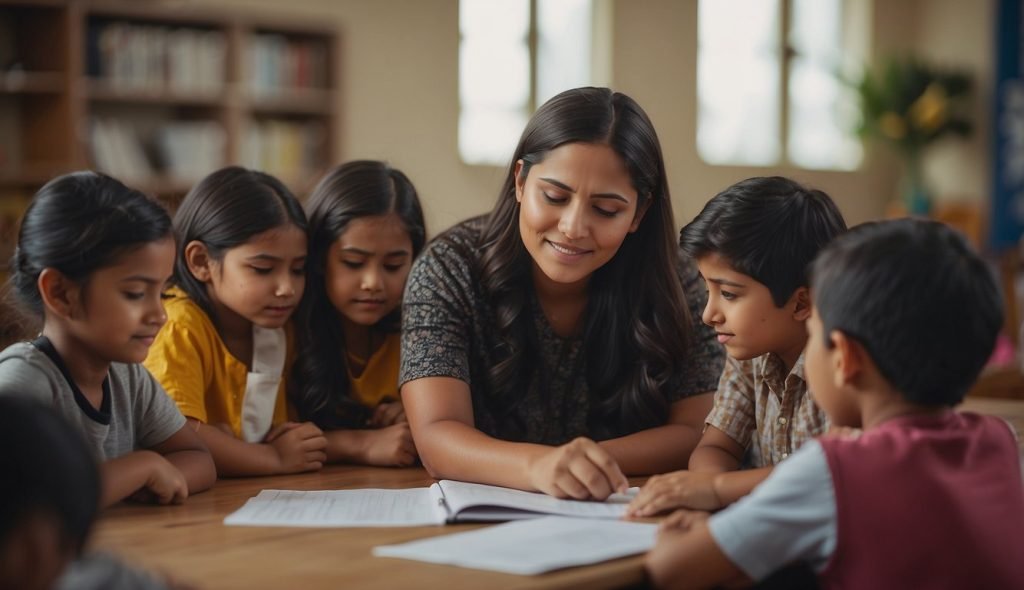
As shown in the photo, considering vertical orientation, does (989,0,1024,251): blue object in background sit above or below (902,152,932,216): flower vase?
above

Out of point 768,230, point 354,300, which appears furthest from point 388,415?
point 768,230

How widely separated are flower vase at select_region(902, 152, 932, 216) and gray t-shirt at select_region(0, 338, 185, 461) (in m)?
7.75

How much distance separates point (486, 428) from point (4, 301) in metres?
0.77

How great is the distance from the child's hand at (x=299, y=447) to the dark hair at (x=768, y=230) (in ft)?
2.14

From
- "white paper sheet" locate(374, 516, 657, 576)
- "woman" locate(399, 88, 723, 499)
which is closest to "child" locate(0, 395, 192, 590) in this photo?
"white paper sheet" locate(374, 516, 657, 576)

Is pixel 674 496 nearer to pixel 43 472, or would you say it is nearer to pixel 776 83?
pixel 43 472

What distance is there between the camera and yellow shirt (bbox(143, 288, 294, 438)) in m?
1.79

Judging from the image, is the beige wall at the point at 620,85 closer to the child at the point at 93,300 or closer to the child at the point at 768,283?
the child at the point at 768,283

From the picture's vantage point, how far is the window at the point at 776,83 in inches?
317

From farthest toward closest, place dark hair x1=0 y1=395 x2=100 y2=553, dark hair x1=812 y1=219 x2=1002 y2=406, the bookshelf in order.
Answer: the bookshelf, dark hair x1=812 y1=219 x2=1002 y2=406, dark hair x1=0 y1=395 x2=100 y2=553

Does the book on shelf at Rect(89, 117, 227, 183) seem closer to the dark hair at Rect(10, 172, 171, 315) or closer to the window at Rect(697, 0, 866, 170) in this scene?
the window at Rect(697, 0, 866, 170)

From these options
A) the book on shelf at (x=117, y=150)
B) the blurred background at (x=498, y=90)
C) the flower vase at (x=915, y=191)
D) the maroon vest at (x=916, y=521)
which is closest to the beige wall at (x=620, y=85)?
the blurred background at (x=498, y=90)

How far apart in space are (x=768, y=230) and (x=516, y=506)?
0.55m

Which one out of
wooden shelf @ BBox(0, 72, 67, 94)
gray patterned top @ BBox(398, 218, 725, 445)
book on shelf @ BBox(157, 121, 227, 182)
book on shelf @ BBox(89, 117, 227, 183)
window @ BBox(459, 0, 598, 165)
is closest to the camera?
gray patterned top @ BBox(398, 218, 725, 445)
